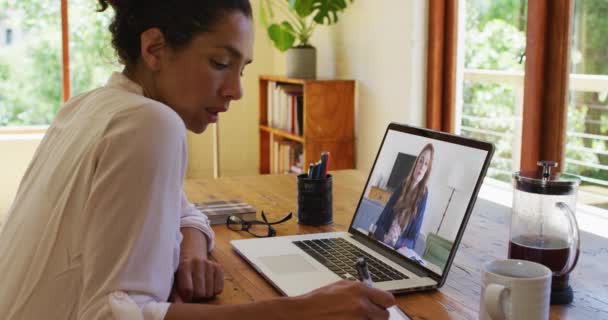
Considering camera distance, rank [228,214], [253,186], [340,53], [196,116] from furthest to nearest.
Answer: [340,53] < [253,186] < [228,214] < [196,116]

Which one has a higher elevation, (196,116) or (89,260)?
(196,116)

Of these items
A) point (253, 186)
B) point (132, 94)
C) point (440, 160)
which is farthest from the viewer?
point (253, 186)

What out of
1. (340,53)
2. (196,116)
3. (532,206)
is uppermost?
(340,53)

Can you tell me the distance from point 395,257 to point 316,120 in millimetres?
2515

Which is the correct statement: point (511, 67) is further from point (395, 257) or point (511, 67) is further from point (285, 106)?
point (395, 257)

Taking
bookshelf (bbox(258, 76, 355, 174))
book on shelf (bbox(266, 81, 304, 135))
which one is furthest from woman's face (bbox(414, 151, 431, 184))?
book on shelf (bbox(266, 81, 304, 135))

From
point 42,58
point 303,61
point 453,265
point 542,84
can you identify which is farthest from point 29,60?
point 453,265

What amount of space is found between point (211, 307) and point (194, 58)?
39 centimetres

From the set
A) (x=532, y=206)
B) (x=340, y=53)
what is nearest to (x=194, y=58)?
(x=532, y=206)

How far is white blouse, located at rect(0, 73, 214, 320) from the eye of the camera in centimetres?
85

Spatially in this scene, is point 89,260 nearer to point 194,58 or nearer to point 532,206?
point 194,58

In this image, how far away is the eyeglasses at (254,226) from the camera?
60.0 inches

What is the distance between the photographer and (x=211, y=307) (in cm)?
90

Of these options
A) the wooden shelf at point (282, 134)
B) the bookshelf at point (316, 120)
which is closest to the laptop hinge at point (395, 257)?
the bookshelf at point (316, 120)
